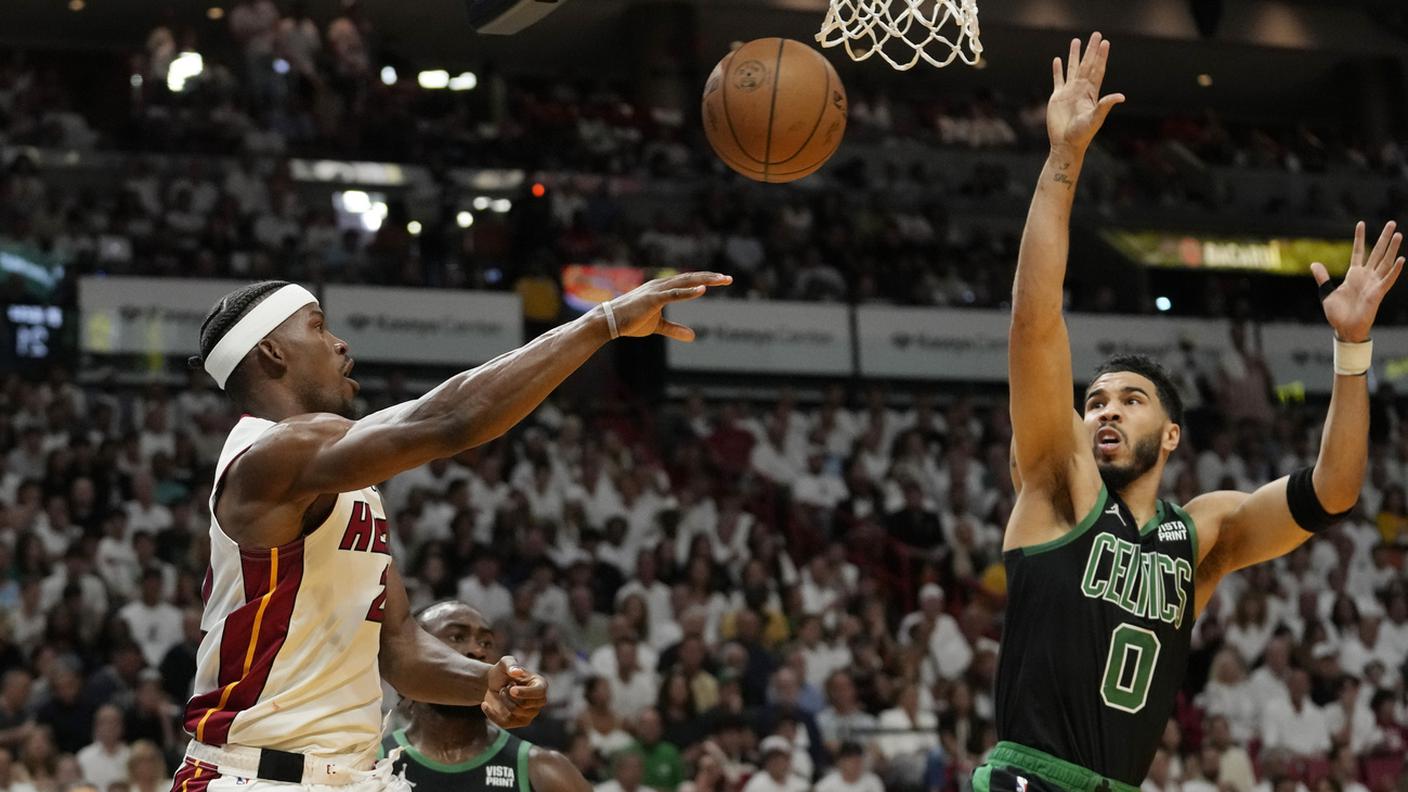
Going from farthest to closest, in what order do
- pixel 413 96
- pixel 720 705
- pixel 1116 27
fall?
pixel 1116 27, pixel 413 96, pixel 720 705

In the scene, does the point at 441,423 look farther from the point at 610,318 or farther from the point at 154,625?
the point at 154,625

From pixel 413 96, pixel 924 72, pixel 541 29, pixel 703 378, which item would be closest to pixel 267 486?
pixel 703 378

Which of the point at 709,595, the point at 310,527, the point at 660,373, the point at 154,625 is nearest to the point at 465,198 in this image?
the point at 660,373

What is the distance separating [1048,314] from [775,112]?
1.68m

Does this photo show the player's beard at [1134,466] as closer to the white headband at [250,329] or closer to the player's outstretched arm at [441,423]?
the player's outstretched arm at [441,423]

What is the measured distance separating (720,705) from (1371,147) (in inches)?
649

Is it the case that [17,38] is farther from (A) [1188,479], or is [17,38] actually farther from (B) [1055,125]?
(B) [1055,125]

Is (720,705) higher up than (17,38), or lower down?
lower down

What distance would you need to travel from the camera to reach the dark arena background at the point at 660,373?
1189 cm

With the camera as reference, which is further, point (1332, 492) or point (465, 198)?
point (465, 198)

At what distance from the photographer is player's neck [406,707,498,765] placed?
5945mm

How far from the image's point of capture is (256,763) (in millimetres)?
4062

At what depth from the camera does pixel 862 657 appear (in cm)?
1274

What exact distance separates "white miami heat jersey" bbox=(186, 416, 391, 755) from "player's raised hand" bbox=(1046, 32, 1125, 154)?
2.09 m
